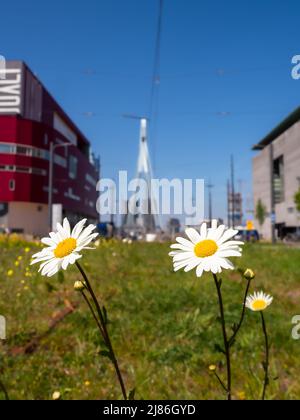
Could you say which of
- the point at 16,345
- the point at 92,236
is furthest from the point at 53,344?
the point at 92,236

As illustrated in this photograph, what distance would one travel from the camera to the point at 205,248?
1.40 ft

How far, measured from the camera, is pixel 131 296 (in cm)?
351

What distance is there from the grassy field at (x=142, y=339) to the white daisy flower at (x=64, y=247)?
2.71 ft

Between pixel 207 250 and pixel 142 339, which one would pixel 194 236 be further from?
pixel 142 339

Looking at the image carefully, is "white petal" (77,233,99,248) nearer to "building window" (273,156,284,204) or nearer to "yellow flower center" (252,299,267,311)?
"yellow flower center" (252,299,267,311)

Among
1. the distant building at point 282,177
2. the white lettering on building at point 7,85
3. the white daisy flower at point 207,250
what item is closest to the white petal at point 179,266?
the white daisy flower at point 207,250

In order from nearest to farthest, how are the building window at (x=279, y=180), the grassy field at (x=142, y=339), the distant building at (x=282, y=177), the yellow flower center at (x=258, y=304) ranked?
the yellow flower center at (x=258, y=304), the grassy field at (x=142, y=339), the distant building at (x=282, y=177), the building window at (x=279, y=180)

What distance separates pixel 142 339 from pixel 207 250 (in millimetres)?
2408

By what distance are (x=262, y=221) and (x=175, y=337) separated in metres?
53.6

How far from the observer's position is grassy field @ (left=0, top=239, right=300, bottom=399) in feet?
6.59

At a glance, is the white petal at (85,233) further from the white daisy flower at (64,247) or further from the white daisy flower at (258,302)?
the white daisy flower at (258,302)

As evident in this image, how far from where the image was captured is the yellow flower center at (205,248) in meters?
0.41

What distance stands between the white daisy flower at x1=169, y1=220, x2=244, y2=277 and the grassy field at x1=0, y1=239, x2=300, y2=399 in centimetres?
78
